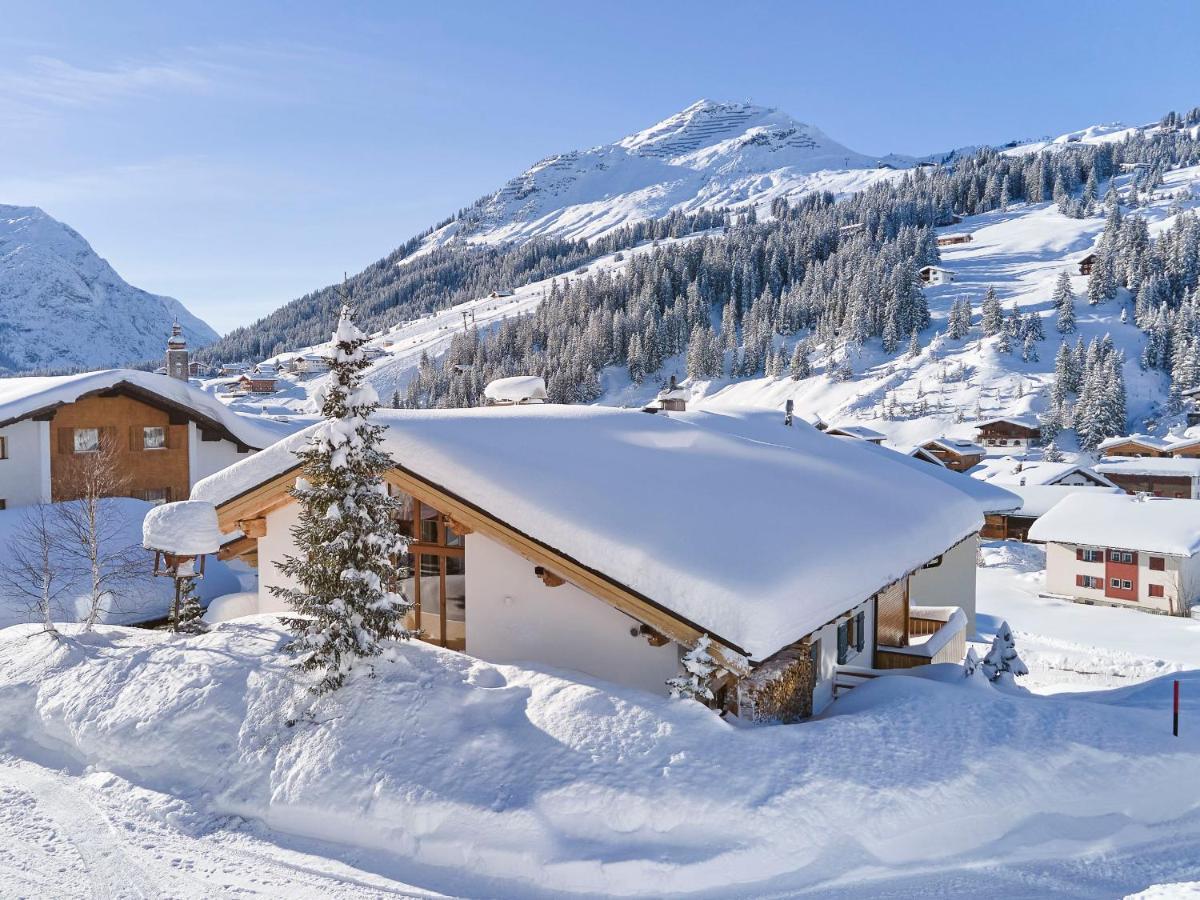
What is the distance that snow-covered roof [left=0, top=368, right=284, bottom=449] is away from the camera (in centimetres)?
2331

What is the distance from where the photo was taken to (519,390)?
22.5m

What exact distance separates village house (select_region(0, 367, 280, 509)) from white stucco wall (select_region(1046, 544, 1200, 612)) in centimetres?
4167

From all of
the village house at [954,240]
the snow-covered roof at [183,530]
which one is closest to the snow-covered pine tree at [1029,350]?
the village house at [954,240]

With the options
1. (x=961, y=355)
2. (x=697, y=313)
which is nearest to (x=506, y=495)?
(x=961, y=355)

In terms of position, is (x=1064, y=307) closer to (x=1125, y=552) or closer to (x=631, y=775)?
(x=1125, y=552)

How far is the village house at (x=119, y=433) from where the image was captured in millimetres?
23844

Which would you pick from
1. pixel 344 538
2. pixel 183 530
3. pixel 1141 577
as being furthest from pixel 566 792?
pixel 1141 577

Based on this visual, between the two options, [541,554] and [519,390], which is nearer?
[541,554]

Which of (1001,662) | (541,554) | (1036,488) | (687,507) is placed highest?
(687,507)

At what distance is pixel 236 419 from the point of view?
29375 mm

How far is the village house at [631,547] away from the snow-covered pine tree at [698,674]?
0.42ft

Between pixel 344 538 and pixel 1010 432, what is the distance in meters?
89.3

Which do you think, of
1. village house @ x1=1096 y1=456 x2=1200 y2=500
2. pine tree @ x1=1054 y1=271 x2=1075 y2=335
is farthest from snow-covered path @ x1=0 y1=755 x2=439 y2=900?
pine tree @ x1=1054 y1=271 x2=1075 y2=335

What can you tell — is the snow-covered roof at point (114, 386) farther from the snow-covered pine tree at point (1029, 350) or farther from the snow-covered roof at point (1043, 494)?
the snow-covered pine tree at point (1029, 350)
